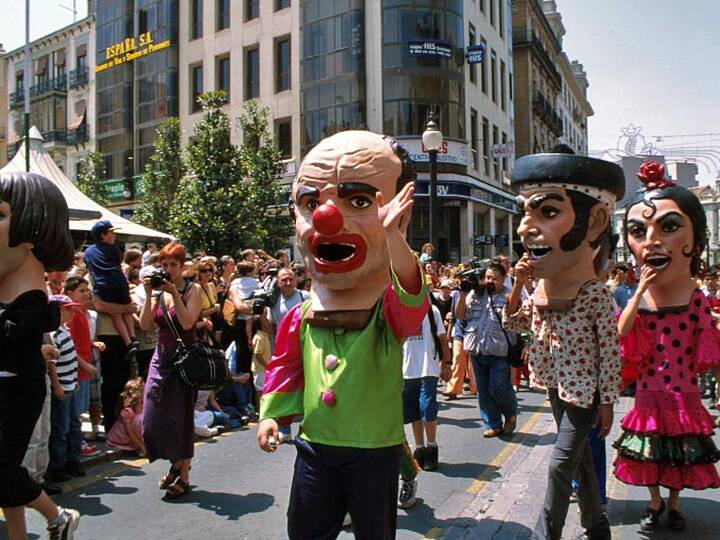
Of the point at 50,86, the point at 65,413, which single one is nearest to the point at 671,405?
the point at 65,413

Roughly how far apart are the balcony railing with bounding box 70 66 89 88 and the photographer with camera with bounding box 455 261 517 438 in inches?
1369

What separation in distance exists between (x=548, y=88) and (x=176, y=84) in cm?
2530

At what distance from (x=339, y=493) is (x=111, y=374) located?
4.55 m

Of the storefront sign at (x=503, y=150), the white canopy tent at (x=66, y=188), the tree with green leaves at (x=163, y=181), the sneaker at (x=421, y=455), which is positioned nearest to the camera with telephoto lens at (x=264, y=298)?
the sneaker at (x=421, y=455)

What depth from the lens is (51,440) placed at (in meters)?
5.43

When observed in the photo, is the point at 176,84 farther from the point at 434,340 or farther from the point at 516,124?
the point at 434,340

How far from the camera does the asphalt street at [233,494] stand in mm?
4414

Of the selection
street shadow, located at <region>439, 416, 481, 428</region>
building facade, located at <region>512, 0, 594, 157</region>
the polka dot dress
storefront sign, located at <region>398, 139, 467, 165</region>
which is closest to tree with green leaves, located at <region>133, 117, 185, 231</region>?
storefront sign, located at <region>398, 139, 467, 165</region>

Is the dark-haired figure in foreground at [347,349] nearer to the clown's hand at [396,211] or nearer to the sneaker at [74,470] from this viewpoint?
the clown's hand at [396,211]

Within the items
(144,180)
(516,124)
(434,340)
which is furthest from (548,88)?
(434,340)

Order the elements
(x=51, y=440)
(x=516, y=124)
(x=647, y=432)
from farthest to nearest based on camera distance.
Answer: (x=516, y=124)
(x=51, y=440)
(x=647, y=432)

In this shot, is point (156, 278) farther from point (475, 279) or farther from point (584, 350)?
point (475, 279)

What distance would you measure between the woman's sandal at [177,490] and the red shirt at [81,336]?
63.6 inches

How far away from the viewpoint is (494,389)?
23.1ft
